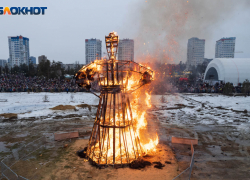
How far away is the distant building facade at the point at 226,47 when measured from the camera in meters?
130

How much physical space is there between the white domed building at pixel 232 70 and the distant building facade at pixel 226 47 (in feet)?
302

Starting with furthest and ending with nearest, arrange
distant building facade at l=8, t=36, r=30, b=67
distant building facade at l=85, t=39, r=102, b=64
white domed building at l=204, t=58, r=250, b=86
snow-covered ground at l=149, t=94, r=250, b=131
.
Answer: distant building facade at l=8, t=36, r=30, b=67
distant building facade at l=85, t=39, r=102, b=64
white domed building at l=204, t=58, r=250, b=86
snow-covered ground at l=149, t=94, r=250, b=131

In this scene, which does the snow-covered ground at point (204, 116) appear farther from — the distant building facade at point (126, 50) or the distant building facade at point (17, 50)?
the distant building facade at point (17, 50)

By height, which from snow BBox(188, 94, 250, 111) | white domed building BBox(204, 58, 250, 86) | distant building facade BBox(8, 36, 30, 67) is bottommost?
snow BBox(188, 94, 250, 111)

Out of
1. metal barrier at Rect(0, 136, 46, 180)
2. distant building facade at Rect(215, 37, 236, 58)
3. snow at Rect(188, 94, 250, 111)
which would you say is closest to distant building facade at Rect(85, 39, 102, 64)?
distant building facade at Rect(215, 37, 236, 58)

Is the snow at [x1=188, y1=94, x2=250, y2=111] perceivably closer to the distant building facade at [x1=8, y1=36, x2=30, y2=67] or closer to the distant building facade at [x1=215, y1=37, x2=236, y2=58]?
the distant building facade at [x1=215, y1=37, x2=236, y2=58]

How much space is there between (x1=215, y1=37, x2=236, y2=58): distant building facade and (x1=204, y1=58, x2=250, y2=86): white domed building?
302 ft

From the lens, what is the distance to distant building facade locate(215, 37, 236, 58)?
130 metres

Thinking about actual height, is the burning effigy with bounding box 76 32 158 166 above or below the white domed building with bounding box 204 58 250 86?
below

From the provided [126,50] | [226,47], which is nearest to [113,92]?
[126,50]

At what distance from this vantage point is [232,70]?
4647 centimetres

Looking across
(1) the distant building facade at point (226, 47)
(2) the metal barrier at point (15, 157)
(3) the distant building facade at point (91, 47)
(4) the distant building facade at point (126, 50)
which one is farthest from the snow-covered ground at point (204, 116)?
(1) the distant building facade at point (226, 47)

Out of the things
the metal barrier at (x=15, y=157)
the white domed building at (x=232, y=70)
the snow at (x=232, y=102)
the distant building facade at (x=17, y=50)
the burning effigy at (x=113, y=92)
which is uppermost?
the distant building facade at (x=17, y=50)

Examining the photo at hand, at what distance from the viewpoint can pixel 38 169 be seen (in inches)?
341
